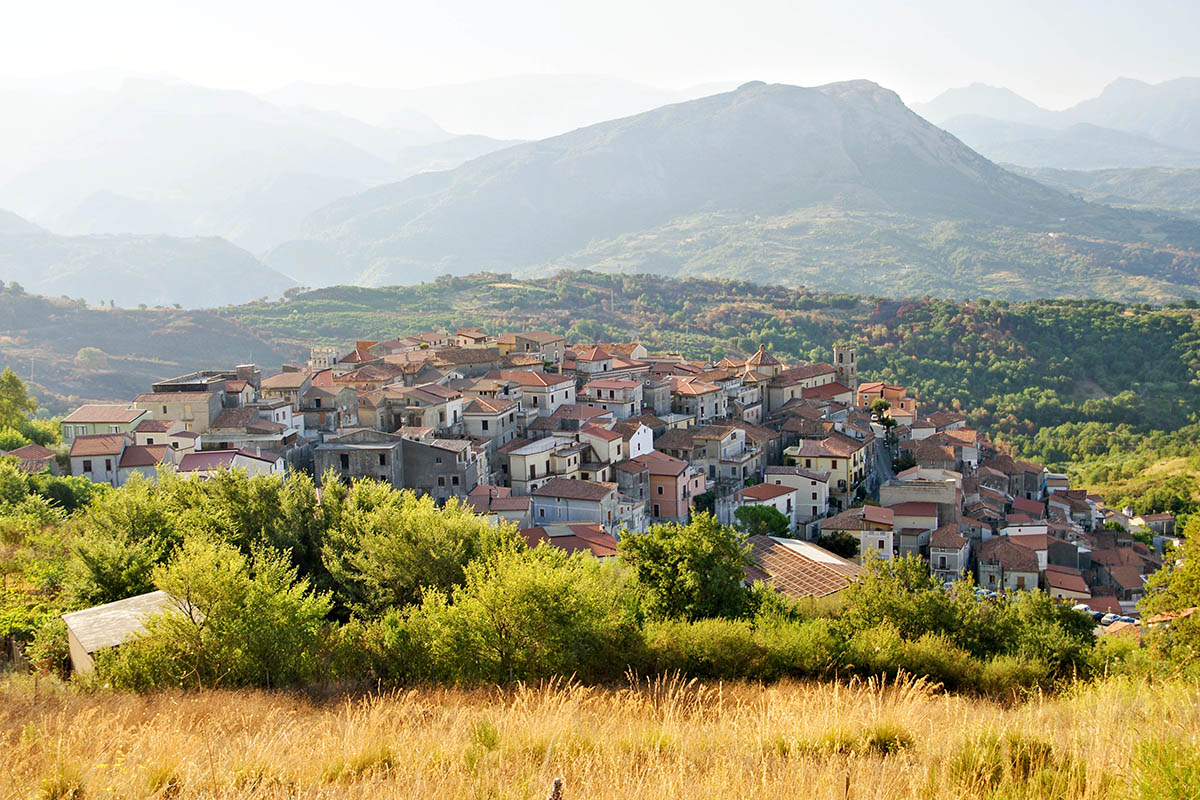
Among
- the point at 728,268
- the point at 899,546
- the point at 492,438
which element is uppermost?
the point at 728,268

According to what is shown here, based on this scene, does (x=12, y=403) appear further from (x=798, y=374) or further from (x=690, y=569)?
(x=798, y=374)

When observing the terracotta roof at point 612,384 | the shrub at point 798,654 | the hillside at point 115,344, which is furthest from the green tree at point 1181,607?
the hillside at point 115,344

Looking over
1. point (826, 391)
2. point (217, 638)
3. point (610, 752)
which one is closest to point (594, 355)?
point (826, 391)

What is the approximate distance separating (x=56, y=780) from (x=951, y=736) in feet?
17.2

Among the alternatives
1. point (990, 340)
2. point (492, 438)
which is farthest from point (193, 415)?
point (990, 340)

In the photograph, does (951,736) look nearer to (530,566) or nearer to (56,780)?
(56,780)

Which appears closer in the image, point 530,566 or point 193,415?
point 530,566

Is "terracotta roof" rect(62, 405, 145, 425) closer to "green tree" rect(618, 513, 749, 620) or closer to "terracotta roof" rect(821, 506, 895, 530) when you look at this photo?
"green tree" rect(618, 513, 749, 620)

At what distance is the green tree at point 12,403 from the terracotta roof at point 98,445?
7223mm

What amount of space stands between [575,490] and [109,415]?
1571 cm

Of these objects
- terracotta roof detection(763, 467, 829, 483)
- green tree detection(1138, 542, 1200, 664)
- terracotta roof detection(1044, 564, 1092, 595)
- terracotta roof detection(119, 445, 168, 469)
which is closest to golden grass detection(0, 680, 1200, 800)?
green tree detection(1138, 542, 1200, 664)

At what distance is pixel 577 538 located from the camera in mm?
23766

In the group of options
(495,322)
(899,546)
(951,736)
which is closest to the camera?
(951,736)

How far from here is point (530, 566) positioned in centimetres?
1088
